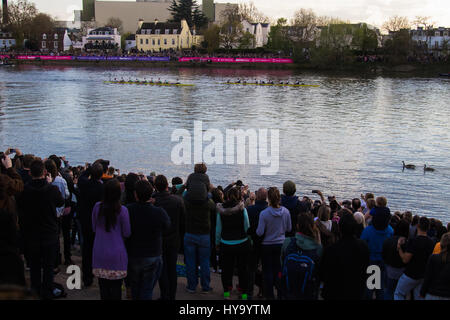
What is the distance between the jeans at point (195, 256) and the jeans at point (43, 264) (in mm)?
1884

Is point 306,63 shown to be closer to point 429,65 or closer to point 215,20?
point 429,65

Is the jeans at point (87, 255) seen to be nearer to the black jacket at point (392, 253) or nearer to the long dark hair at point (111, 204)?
the long dark hair at point (111, 204)

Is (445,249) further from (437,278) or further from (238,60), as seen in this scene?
(238,60)

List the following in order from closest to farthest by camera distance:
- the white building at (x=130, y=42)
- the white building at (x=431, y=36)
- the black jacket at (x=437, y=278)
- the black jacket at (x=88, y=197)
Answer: the black jacket at (x=437, y=278), the black jacket at (x=88, y=197), the white building at (x=431, y=36), the white building at (x=130, y=42)

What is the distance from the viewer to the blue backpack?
5.34 m

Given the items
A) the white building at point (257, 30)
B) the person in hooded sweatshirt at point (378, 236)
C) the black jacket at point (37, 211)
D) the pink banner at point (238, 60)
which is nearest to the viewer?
the black jacket at point (37, 211)

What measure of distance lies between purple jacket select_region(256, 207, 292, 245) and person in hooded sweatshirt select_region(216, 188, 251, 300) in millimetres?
237

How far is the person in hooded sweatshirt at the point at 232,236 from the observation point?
638 cm

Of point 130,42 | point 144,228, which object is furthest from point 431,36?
point 144,228

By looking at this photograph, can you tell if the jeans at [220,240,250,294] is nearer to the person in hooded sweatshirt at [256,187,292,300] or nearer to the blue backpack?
the person in hooded sweatshirt at [256,187,292,300]

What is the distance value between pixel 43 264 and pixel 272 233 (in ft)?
9.88

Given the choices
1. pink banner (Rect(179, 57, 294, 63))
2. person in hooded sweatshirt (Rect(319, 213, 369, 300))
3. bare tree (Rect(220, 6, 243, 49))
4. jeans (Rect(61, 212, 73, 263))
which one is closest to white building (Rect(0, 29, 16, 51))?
pink banner (Rect(179, 57, 294, 63))

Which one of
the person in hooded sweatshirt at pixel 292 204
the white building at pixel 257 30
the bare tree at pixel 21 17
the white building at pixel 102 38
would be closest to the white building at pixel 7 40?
the bare tree at pixel 21 17
